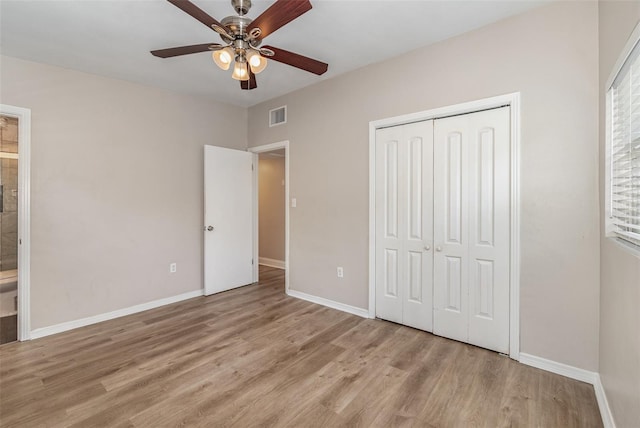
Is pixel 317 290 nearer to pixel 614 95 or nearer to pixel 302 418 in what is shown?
pixel 302 418

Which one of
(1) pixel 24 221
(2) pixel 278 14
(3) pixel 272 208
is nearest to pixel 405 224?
(2) pixel 278 14

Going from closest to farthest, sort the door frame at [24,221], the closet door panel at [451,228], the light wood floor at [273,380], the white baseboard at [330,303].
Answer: the light wood floor at [273,380] < the closet door panel at [451,228] < the door frame at [24,221] < the white baseboard at [330,303]

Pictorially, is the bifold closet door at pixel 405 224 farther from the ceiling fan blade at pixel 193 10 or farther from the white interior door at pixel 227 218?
the white interior door at pixel 227 218

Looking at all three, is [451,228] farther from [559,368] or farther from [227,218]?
[227,218]

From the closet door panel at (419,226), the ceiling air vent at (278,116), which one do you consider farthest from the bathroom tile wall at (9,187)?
the closet door panel at (419,226)

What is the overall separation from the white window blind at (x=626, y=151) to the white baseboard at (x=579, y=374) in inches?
39.9

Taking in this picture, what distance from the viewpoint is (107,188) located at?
3.21m

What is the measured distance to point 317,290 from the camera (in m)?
3.63

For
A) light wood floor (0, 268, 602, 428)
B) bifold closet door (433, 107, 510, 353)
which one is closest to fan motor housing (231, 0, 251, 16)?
bifold closet door (433, 107, 510, 353)

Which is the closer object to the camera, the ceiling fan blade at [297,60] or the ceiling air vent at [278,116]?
the ceiling fan blade at [297,60]

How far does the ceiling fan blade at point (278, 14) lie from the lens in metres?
Answer: 1.59

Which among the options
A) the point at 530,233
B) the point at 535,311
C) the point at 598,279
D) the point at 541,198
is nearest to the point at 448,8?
the point at 541,198

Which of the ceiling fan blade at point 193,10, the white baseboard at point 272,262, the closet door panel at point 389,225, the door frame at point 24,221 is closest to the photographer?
the ceiling fan blade at point 193,10

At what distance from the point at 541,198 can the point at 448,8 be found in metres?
1.59
